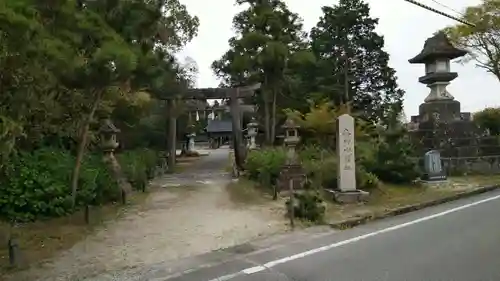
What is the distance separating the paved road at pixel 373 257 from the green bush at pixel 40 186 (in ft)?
14.5

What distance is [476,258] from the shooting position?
249 inches

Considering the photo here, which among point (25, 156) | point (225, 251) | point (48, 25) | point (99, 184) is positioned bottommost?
point (225, 251)

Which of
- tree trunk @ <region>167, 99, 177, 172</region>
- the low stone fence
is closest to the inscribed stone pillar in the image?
the low stone fence

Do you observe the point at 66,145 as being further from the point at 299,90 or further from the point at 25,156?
the point at 299,90

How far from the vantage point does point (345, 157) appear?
498 inches

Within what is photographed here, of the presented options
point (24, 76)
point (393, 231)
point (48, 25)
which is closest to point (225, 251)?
point (393, 231)

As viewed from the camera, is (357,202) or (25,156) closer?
(25,156)

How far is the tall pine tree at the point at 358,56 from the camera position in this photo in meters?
33.0

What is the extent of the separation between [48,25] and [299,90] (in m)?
23.1

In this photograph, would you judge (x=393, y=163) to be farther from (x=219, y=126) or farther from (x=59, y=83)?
(x=219, y=126)

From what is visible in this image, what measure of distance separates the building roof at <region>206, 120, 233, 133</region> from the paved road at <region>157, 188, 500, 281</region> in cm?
4468

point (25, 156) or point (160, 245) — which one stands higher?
point (25, 156)

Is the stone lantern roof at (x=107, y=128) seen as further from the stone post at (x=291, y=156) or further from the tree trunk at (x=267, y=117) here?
the tree trunk at (x=267, y=117)

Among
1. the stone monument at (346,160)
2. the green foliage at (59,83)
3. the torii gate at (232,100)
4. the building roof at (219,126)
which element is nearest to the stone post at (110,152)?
the green foliage at (59,83)
